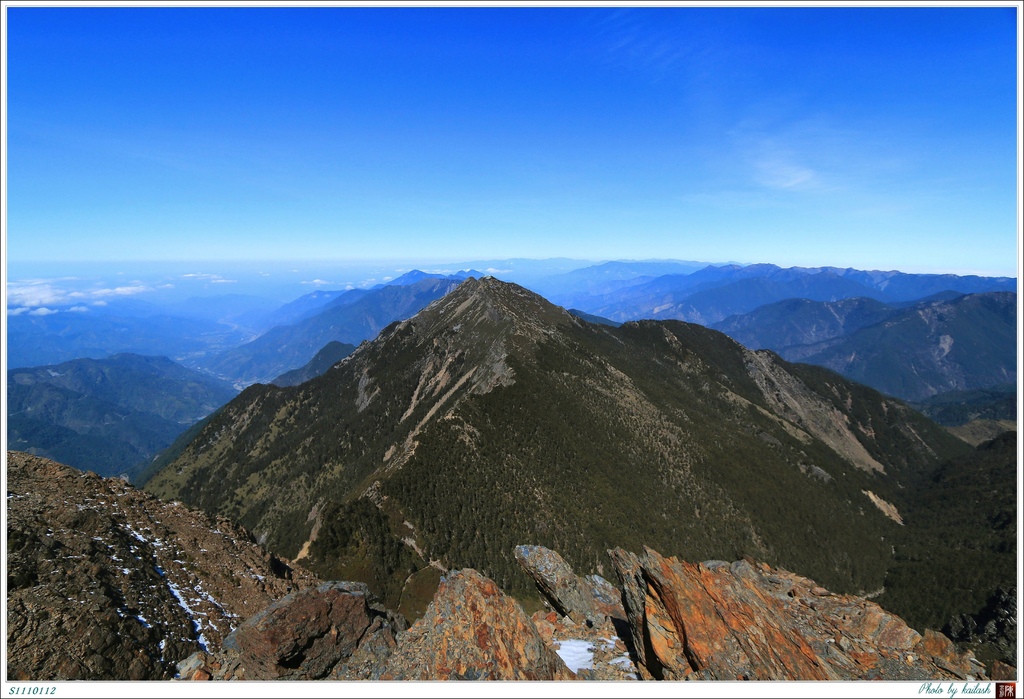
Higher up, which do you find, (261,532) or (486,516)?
(486,516)

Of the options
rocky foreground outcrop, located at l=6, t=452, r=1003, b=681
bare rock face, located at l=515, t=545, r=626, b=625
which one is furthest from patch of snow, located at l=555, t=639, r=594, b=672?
bare rock face, located at l=515, t=545, r=626, b=625

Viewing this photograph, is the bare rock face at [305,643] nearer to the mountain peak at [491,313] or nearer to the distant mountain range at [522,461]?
the distant mountain range at [522,461]

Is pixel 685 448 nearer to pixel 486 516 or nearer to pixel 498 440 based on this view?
pixel 498 440

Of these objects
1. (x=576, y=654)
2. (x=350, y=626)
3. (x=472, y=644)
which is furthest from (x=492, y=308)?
(x=472, y=644)

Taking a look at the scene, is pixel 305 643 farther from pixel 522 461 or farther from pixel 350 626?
pixel 522 461

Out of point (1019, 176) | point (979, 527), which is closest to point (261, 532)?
point (1019, 176)

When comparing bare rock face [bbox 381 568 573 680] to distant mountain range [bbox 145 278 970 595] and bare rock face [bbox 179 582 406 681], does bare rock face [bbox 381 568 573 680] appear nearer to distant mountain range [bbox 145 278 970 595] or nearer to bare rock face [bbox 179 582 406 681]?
bare rock face [bbox 179 582 406 681]
